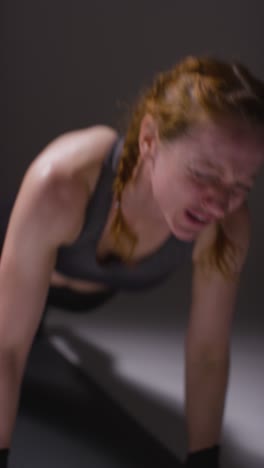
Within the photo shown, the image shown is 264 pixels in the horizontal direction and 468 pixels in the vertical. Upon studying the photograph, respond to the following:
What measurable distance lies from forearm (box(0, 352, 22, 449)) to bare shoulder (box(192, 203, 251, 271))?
1.20 ft

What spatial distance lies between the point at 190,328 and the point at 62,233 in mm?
305

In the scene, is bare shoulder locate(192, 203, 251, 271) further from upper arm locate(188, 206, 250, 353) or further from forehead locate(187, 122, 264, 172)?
forehead locate(187, 122, 264, 172)

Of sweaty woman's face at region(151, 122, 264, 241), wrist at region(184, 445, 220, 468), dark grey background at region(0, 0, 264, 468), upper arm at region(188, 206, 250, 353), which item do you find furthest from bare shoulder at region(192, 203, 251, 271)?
dark grey background at region(0, 0, 264, 468)

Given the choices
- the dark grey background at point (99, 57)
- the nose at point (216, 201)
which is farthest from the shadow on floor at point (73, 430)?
the dark grey background at point (99, 57)

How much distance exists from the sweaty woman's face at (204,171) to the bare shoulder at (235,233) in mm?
124

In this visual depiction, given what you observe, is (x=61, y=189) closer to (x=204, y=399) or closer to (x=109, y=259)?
(x=109, y=259)

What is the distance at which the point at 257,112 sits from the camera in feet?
2.91

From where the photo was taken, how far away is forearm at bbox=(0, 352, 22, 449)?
1015mm

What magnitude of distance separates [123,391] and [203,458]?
318 millimetres

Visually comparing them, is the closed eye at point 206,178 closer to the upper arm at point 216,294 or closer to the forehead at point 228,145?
the forehead at point 228,145

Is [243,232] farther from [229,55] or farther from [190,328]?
[229,55]

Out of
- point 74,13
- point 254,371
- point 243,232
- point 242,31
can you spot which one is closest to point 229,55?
point 242,31

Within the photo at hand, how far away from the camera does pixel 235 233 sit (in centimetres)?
112

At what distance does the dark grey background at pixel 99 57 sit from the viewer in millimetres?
2117
